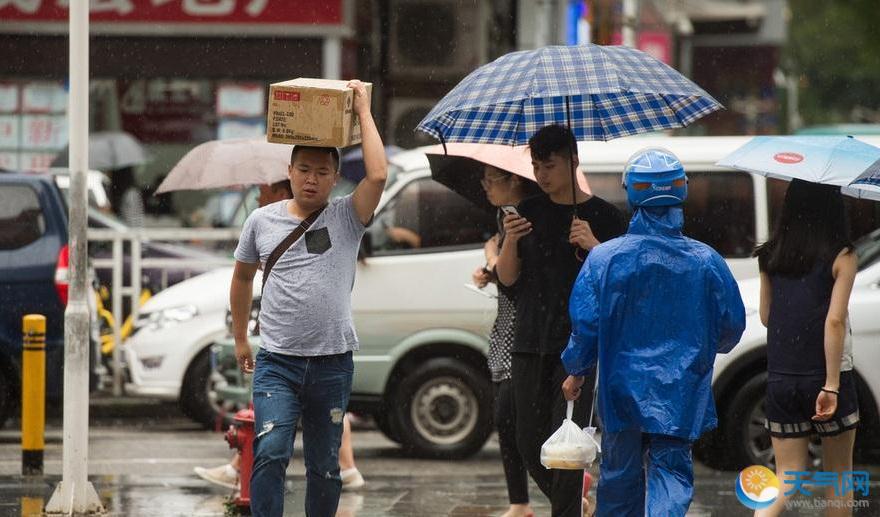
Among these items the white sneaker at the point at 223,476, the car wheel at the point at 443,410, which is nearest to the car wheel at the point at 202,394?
the car wheel at the point at 443,410

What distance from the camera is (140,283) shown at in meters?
13.5

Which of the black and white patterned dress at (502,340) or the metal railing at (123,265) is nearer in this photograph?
the black and white patterned dress at (502,340)

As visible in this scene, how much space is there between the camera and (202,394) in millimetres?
12031

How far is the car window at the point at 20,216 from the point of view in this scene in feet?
38.6

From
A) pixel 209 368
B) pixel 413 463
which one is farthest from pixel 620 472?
pixel 209 368

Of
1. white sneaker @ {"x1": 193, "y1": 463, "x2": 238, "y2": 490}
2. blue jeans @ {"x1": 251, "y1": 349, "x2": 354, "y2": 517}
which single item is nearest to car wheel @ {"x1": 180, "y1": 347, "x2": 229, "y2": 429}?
white sneaker @ {"x1": 193, "y1": 463, "x2": 238, "y2": 490}

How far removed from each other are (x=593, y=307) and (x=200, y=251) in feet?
29.4

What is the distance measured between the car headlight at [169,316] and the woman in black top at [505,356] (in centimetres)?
456

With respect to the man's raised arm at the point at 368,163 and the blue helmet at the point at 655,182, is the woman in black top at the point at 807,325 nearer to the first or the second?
the blue helmet at the point at 655,182

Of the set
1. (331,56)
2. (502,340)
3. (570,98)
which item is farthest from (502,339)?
(331,56)

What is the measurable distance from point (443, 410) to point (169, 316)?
2.48 m

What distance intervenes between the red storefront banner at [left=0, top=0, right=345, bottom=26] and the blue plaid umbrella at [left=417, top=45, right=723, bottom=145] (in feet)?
39.1

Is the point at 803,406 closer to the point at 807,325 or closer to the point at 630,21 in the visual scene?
the point at 807,325

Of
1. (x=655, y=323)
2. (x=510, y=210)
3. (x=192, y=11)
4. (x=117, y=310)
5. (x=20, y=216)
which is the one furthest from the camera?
(x=192, y=11)
